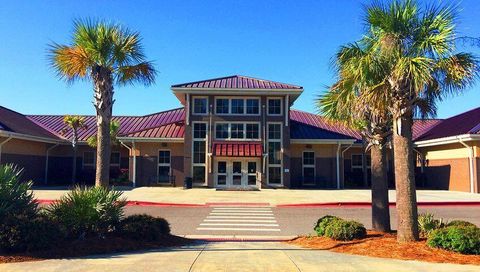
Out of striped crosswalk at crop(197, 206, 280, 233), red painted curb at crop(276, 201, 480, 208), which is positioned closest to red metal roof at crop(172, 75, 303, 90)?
red painted curb at crop(276, 201, 480, 208)

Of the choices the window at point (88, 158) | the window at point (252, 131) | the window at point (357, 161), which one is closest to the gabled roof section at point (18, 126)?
the window at point (88, 158)

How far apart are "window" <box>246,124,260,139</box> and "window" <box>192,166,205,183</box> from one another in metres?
4.27

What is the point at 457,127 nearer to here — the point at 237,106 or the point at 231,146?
the point at 237,106

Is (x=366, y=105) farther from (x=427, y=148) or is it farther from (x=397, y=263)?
(x=427, y=148)

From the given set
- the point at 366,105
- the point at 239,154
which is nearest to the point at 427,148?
the point at 239,154

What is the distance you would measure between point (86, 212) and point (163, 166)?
2472cm

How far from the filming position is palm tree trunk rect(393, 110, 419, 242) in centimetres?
903

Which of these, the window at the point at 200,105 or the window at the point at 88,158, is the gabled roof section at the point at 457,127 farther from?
the window at the point at 88,158

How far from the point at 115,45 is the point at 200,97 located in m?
21.4

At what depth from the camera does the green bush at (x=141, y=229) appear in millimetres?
9570

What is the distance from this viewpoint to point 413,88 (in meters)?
9.39

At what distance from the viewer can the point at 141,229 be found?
9680 millimetres

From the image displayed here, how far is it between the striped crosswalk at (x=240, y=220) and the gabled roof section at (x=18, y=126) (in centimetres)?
1816

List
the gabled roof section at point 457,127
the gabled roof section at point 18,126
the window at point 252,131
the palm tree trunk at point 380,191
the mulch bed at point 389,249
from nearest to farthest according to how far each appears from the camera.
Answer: the mulch bed at point 389,249 → the palm tree trunk at point 380,191 → the gabled roof section at point 457,127 → the gabled roof section at point 18,126 → the window at point 252,131
